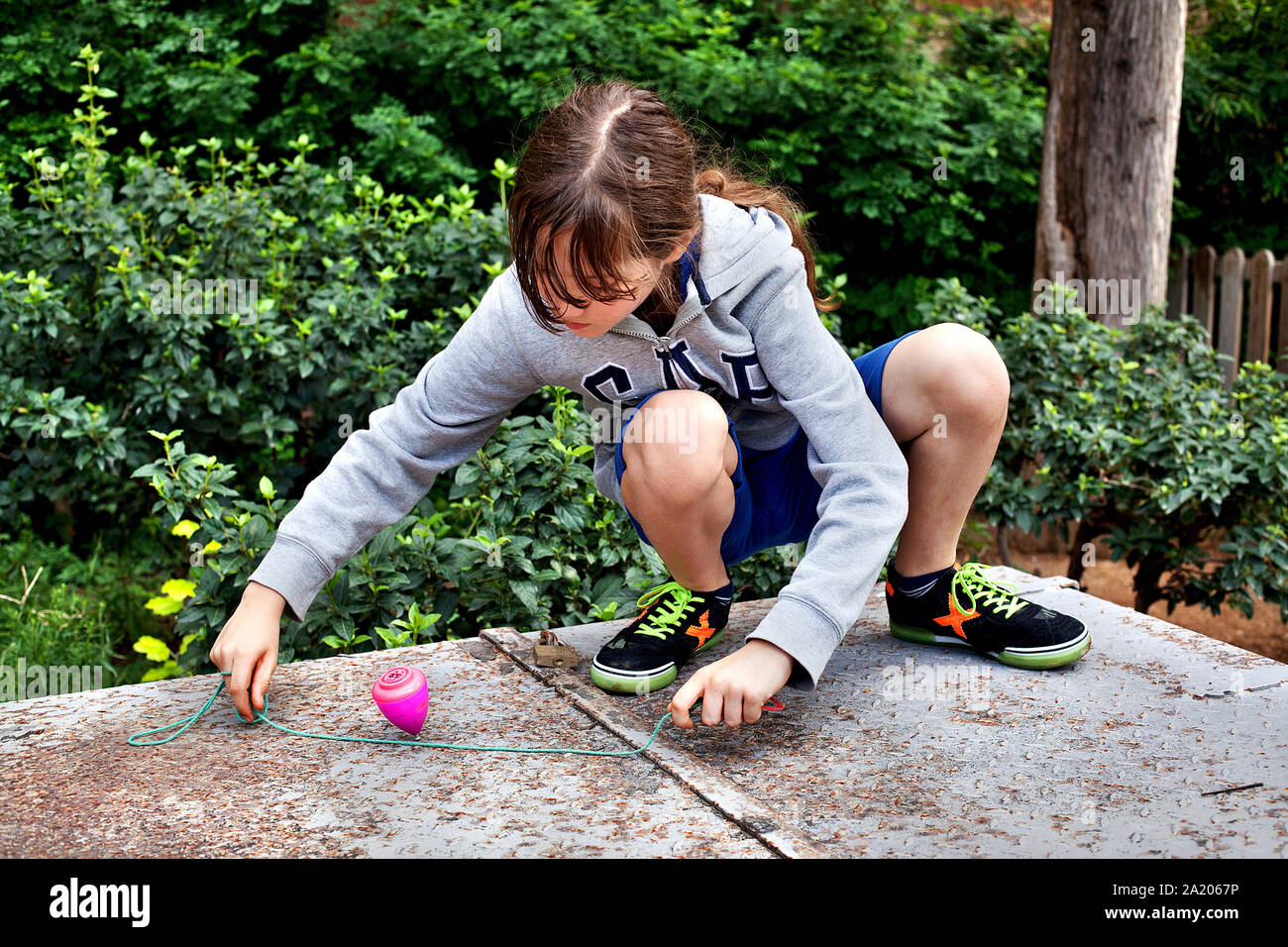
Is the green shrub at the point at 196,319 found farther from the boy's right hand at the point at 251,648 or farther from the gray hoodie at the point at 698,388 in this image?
the boy's right hand at the point at 251,648

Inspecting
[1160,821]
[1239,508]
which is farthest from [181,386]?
[1239,508]

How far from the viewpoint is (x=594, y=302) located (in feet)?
5.57

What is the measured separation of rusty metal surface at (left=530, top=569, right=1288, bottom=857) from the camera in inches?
59.1

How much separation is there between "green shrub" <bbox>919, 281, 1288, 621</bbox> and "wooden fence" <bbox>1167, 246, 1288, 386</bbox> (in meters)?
1.60

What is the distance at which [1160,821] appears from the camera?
1515mm

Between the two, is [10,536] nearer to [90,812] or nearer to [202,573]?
[202,573]

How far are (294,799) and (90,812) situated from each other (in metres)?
0.28

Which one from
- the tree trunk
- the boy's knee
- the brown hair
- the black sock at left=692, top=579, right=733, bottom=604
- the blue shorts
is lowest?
the black sock at left=692, top=579, right=733, bottom=604

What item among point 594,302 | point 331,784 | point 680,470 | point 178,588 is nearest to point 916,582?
point 680,470

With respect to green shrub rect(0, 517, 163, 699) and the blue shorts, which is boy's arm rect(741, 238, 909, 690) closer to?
the blue shorts

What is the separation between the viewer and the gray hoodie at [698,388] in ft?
5.97

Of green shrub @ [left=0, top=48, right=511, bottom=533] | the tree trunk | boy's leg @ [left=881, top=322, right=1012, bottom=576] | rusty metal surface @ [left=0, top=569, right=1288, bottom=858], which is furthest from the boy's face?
the tree trunk

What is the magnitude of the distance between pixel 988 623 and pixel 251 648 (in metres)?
1.29

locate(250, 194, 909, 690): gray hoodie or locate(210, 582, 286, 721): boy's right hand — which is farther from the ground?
locate(250, 194, 909, 690): gray hoodie
